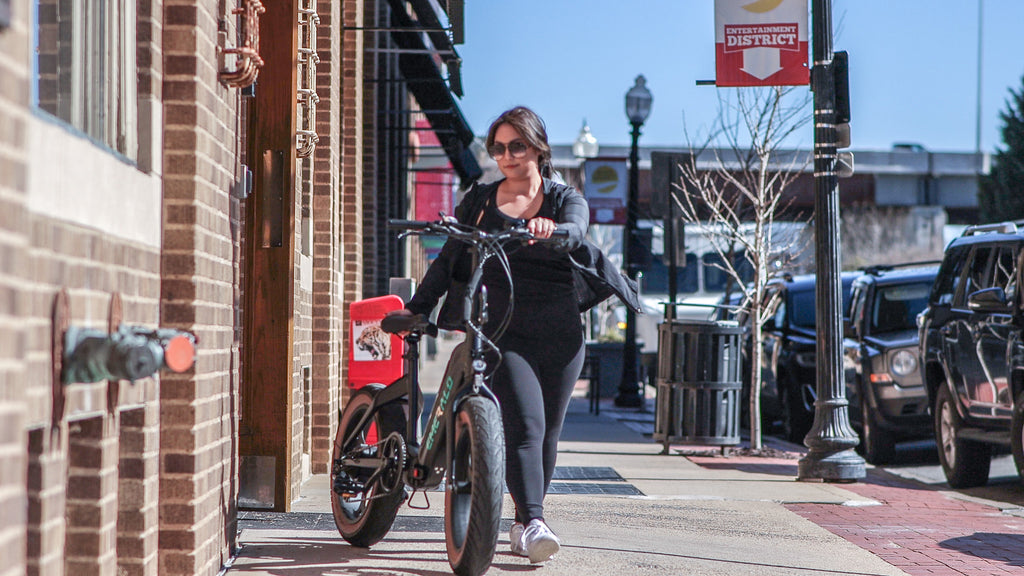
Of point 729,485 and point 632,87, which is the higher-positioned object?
point 632,87

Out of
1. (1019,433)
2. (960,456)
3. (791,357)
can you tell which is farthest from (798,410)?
(1019,433)

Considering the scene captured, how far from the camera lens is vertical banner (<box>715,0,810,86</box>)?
1058 cm

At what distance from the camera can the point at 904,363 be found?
1237 cm

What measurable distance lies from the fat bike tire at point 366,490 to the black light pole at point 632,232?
15.0 meters

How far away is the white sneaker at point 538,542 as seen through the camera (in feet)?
17.2

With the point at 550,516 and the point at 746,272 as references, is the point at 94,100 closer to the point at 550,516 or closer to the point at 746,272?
the point at 550,516

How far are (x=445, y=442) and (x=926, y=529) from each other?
12.5 ft

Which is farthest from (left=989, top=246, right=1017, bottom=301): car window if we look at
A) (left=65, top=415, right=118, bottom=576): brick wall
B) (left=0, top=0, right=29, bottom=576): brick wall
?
(left=0, top=0, right=29, bottom=576): brick wall

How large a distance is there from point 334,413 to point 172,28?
523 cm

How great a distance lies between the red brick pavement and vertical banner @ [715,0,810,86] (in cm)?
336

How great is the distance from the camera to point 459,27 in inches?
543

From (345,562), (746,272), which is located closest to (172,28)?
(345,562)

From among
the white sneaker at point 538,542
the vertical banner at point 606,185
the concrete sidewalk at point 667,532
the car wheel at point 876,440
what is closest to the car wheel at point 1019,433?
the concrete sidewalk at point 667,532

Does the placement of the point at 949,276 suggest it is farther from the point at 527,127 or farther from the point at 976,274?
the point at 527,127
